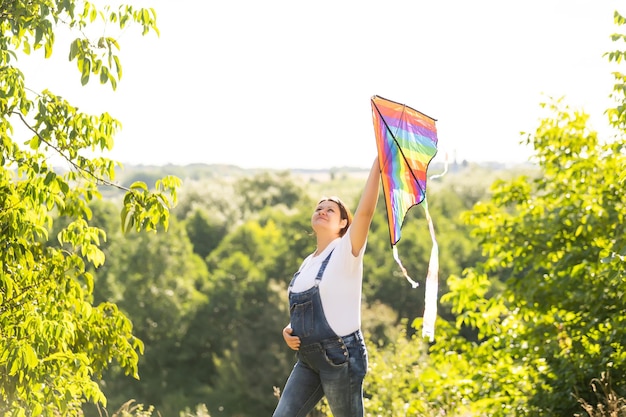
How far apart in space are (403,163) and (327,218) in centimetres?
50

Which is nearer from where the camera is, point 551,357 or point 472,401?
point 551,357

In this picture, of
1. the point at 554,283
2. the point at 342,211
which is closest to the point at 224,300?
the point at 554,283

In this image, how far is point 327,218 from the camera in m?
4.51

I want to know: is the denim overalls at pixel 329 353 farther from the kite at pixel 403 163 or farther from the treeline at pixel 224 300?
the treeline at pixel 224 300

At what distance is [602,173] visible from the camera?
1151 cm

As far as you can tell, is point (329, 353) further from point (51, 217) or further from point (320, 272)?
point (51, 217)

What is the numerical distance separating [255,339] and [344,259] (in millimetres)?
39826

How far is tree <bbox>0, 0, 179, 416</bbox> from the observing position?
6.37m

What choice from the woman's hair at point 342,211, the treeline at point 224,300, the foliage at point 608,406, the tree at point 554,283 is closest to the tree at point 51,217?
the woman's hair at point 342,211

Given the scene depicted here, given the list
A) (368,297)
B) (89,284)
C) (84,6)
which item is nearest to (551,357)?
(89,284)

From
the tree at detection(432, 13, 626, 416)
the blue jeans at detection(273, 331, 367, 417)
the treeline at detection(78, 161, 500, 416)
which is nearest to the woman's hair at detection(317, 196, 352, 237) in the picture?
the blue jeans at detection(273, 331, 367, 417)

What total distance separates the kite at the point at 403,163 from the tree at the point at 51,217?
8.92ft

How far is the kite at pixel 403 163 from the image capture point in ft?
13.8

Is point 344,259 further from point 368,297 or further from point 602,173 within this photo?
point 368,297
